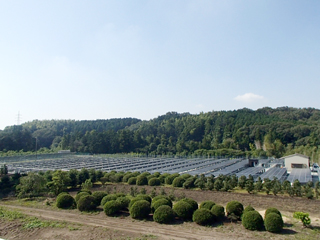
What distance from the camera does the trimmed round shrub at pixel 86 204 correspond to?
13921 millimetres

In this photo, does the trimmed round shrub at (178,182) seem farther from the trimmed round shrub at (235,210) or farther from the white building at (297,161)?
the white building at (297,161)

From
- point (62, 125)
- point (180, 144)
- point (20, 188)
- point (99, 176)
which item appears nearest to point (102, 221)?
point (20, 188)

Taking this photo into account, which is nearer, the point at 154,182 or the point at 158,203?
the point at 158,203

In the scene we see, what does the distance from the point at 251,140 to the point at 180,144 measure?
18.7 meters

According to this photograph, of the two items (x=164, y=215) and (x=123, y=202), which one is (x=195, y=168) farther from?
(x=164, y=215)

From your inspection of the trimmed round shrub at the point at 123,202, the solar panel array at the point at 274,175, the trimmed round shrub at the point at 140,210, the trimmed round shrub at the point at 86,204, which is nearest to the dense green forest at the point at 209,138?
the solar panel array at the point at 274,175

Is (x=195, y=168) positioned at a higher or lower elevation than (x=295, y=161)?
lower

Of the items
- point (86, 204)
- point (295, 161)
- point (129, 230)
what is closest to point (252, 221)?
point (129, 230)

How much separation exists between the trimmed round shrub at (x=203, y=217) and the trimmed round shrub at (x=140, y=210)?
7.93 ft

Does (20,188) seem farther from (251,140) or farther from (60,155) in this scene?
(251,140)

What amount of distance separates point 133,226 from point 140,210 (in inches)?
42.1

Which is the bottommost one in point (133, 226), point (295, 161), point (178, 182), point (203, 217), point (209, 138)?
point (133, 226)

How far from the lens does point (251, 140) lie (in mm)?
64312

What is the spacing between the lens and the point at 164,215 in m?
11.6
